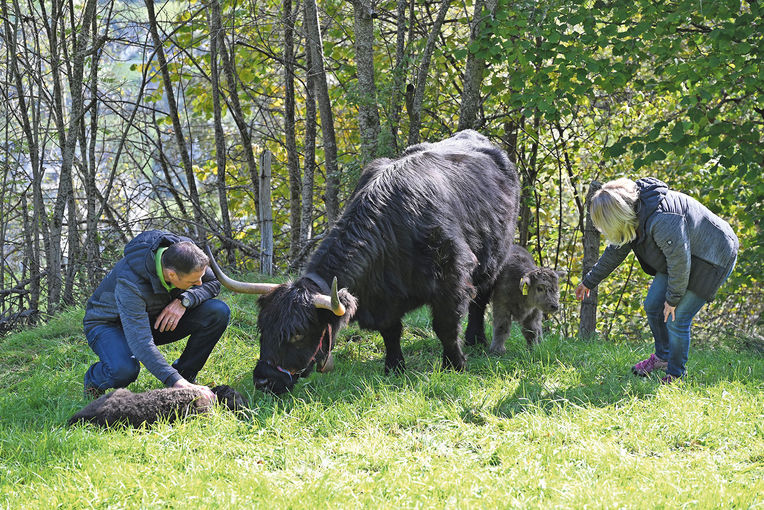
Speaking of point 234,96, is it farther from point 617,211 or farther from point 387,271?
point 617,211

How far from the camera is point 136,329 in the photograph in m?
5.00

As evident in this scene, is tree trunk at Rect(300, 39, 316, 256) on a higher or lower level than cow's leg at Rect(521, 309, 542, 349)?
higher

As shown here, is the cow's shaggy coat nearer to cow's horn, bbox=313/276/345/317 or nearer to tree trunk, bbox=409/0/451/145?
cow's horn, bbox=313/276/345/317

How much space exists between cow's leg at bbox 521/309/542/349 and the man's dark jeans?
3.28 meters

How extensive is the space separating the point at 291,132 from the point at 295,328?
22.8ft

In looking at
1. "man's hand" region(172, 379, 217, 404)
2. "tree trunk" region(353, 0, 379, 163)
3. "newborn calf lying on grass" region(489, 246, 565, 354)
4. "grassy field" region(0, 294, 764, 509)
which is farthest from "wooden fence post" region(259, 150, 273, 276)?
"man's hand" region(172, 379, 217, 404)

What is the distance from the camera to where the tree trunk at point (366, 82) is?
864cm

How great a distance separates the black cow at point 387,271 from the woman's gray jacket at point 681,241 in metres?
1.56

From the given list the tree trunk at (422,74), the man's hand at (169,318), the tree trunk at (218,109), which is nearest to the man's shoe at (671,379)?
the man's hand at (169,318)

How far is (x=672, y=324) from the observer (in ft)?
18.4

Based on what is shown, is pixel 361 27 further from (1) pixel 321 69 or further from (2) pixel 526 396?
(2) pixel 526 396

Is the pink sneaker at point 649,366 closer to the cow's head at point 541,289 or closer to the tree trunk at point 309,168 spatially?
the cow's head at point 541,289

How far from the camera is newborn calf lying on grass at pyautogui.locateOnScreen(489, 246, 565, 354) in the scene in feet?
23.1

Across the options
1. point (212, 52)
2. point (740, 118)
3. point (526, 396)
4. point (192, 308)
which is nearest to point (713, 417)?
point (526, 396)
